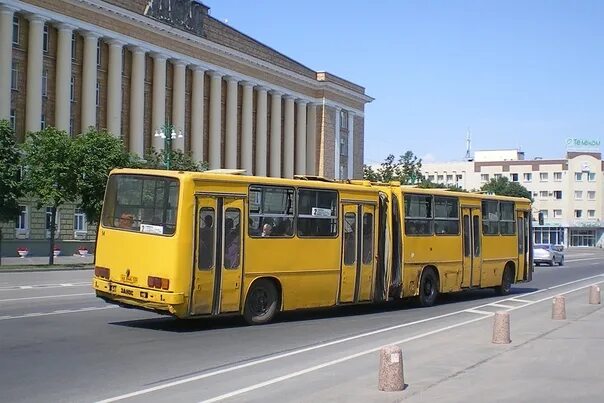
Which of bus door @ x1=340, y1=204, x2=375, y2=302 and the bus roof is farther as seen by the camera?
bus door @ x1=340, y1=204, x2=375, y2=302

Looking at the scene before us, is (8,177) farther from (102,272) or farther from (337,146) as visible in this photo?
(337,146)

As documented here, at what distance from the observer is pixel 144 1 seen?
2462 inches

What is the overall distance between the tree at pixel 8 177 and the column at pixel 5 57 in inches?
453

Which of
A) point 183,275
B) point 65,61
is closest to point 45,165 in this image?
point 65,61

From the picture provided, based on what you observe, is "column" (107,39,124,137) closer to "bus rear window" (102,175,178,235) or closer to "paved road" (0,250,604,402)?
"paved road" (0,250,604,402)

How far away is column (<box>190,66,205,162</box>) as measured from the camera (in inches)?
2692

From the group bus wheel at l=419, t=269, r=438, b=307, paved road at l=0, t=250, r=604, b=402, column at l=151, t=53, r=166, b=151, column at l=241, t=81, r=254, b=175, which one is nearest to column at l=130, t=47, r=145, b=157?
column at l=151, t=53, r=166, b=151

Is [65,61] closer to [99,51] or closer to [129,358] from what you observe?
[99,51]

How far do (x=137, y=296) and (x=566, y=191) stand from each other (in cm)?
11725

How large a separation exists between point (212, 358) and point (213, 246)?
3004 mm

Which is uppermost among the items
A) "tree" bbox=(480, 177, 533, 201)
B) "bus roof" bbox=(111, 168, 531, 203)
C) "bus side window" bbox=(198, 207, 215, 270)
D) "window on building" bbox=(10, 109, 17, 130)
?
"window on building" bbox=(10, 109, 17, 130)

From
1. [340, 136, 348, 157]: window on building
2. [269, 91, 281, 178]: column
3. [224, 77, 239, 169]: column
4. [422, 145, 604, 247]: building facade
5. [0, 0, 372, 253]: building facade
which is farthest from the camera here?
[422, 145, 604, 247]: building facade

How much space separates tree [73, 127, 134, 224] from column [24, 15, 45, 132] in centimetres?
1260

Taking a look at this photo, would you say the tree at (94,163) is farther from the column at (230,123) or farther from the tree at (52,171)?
the column at (230,123)
